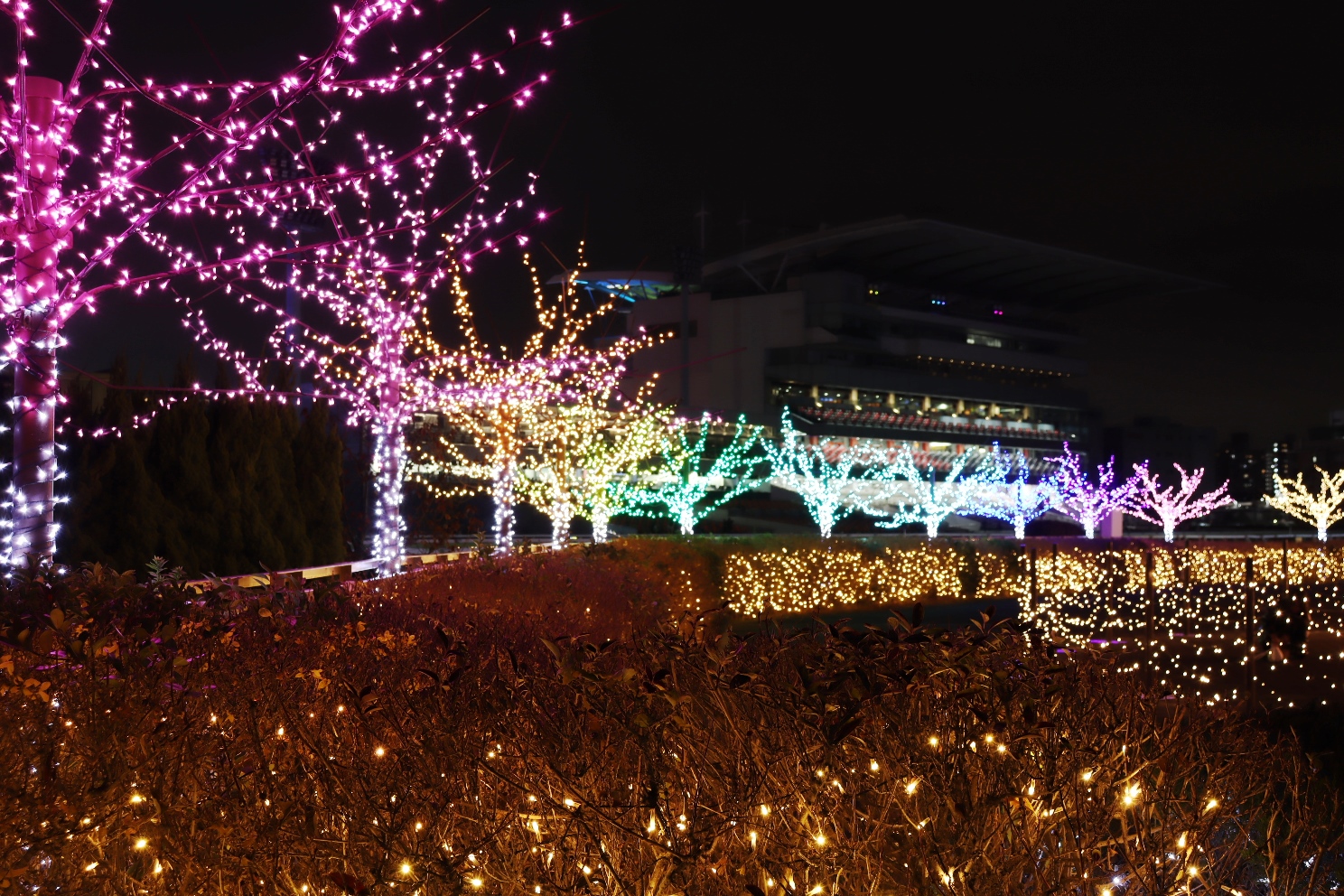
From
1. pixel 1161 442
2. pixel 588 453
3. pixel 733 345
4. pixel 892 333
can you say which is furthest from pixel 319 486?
pixel 1161 442

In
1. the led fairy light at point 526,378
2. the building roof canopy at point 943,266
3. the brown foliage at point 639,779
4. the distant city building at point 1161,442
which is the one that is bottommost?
the brown foliage at point 639,779

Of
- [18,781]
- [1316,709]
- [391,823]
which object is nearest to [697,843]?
[391,823]

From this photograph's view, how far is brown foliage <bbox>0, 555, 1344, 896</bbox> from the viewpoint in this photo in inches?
156

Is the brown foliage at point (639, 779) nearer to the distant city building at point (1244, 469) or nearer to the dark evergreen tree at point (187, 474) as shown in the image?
the dark evergreen tree at point (187, 474)

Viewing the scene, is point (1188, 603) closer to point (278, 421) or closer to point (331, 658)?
point (278, 421)

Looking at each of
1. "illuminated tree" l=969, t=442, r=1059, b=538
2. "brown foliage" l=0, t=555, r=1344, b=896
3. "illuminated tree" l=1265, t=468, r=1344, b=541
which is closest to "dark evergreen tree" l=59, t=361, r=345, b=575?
"brown foliage" l=0, t=555, r=1344, b=896

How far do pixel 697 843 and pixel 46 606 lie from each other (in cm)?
476

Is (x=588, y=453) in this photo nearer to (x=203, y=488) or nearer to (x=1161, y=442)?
(x=203, y=488)

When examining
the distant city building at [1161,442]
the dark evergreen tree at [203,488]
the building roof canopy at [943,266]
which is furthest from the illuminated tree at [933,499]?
the distant city building at [1161,442]

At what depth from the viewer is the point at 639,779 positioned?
408 cm

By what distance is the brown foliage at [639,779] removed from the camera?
3.95 metres

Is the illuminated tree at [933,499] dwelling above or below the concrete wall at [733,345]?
below

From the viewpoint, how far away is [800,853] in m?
3.98

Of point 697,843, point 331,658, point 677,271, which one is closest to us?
point 697,843
